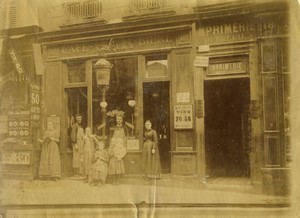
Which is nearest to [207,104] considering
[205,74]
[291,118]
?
[205,74]

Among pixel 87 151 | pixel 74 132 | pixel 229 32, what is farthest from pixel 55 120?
pixel 229 32

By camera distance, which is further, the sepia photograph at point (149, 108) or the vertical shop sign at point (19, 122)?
the vertical shop sign at point (19, 122)

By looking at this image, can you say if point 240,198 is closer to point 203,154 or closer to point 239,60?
point 203,154

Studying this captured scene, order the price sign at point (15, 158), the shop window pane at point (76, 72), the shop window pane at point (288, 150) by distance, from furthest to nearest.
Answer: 1. the shop window pane at point (76, 72)
2. the price sign at point (15, 158)
3. the shop window pane at point (288, 150)

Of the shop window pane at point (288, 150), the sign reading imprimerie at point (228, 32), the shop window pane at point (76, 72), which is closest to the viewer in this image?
the shop window pane at point (288, 150)

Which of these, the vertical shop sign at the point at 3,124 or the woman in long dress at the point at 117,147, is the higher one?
the vertical shop sign at the point at 3,124

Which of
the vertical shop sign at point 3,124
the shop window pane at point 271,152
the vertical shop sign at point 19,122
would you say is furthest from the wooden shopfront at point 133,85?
the shop window pane at point 271,152

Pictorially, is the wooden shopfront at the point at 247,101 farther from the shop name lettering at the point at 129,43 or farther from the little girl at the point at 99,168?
the little girl at the point at 99,168

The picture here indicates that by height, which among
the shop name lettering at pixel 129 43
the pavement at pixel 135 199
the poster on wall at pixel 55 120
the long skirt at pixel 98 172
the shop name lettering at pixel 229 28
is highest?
the shop name lettering at pixel 229 28

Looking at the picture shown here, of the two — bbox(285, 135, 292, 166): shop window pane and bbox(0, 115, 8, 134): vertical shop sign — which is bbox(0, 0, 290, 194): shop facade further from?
bbox(0, 115, 8, 134): vertical shop sign
